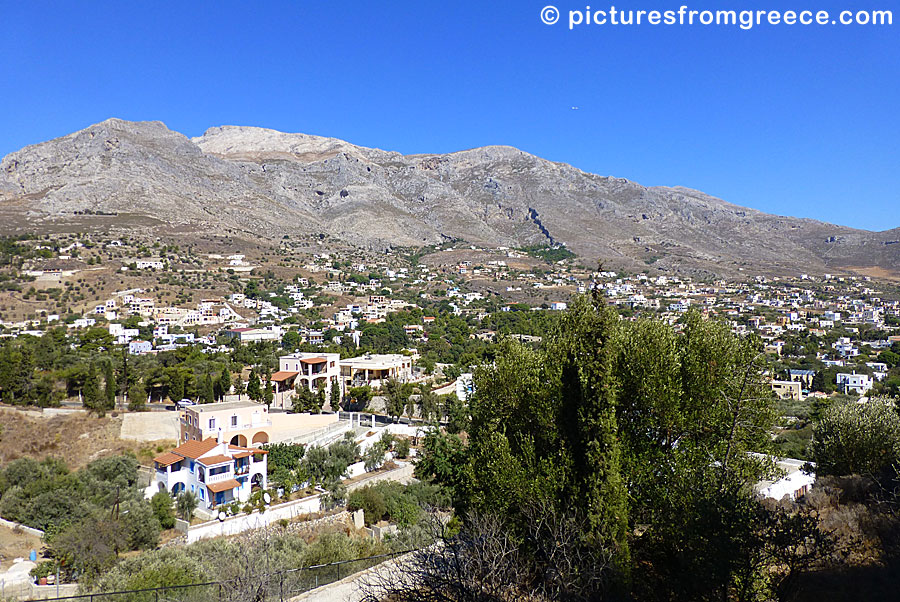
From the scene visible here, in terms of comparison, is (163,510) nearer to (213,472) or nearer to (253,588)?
(213,472)

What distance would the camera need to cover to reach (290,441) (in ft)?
77.2

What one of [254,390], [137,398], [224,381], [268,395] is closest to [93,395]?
[137,398]

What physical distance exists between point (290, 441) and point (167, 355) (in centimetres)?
1609

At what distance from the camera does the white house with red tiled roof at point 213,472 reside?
17.9 meters

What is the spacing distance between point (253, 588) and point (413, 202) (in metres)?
125

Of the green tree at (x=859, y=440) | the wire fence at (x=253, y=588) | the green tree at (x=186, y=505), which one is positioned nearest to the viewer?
the wire fence at (x=253, y=588)

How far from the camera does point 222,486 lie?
17703 mm

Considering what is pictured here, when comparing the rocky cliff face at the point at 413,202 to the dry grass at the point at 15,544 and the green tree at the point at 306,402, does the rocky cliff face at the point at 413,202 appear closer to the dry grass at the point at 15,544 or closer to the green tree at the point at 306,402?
the green tree at the point at 306,402

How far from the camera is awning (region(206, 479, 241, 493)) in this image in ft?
57.8

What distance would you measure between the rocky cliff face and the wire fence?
78696 millimetres

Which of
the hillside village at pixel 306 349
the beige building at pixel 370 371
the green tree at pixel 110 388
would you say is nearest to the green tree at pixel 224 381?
the hillside village at pixel 306 349

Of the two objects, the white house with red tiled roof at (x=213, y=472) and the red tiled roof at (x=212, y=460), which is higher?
the red tiled roof at (x=212, y=460)

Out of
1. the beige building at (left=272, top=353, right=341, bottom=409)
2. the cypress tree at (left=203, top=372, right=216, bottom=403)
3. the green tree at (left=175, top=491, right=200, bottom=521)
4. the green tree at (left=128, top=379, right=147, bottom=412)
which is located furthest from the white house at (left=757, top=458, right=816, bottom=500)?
the green tree at (left=128, top=379, right=147, bottom=412)

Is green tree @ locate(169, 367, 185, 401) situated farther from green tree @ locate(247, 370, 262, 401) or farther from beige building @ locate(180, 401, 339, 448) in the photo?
beige building @ locate(180, 401, 339, 448)
